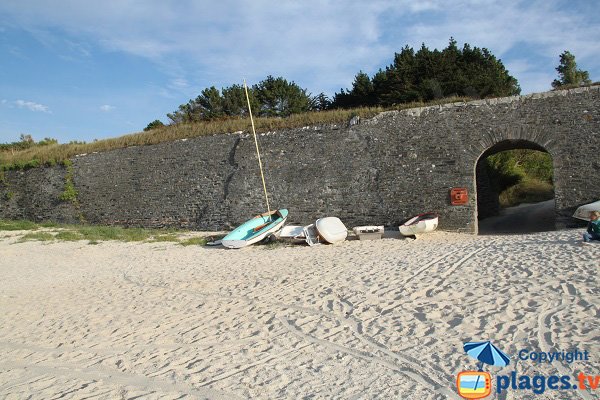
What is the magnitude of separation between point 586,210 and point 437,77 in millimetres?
13722

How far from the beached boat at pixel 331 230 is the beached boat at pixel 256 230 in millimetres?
1347

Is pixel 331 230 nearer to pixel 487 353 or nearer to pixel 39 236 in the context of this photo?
pixel 487 353

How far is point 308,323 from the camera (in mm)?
5117

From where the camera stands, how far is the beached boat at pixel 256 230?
1129 cm

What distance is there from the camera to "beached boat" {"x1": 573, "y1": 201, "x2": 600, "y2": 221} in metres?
8.91

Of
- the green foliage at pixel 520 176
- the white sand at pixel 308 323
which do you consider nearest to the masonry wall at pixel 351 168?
the white sand at pixel 308 323

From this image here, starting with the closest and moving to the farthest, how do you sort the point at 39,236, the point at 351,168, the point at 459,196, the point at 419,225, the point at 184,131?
the point at 419,225 → the point at 459,196 → the point at 351,168 → the point at 39,236 → the point at 184,131

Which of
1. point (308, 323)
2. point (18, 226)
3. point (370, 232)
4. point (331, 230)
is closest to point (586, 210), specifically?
point (370, 232)

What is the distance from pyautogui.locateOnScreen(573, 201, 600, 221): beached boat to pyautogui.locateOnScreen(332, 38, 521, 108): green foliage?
12021 millimetres

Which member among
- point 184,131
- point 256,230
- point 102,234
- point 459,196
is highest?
point 184,131

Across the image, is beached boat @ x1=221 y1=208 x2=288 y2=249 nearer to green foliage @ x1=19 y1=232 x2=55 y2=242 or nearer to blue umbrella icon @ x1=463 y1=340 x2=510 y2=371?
green foliage @ x1=19 y1=232 x2=55 y2=242

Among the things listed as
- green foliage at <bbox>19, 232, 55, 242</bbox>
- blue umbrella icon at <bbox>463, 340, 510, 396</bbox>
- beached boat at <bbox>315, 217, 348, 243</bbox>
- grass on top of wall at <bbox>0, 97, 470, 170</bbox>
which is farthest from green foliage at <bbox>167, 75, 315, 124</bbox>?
blue umbrella icon at <bbox>463, 340, 510, 396</bbox>

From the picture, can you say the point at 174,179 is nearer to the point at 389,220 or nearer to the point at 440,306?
the point at 389,220

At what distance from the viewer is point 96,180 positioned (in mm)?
15906
